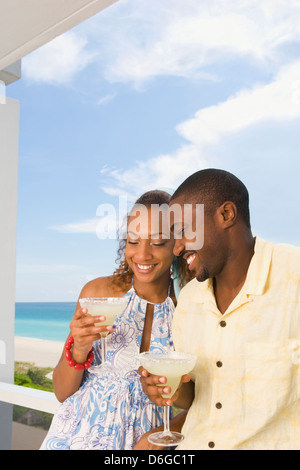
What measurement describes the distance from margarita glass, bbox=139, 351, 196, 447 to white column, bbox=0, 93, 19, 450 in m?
1.99

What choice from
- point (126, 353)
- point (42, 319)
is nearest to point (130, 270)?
point (126, 353)

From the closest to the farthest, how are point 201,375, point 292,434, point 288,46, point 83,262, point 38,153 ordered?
point 292,434 < point 201,375 < point 288,46 < point 83,262 < point 38,153

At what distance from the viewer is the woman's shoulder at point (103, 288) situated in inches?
68.3

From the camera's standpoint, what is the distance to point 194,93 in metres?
2.41

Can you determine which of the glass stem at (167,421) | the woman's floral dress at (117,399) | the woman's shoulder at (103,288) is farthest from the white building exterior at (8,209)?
the glass stem at (167,421)

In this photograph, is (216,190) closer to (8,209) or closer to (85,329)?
(85,329)

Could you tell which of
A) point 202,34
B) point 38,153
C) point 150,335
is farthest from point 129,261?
point 38,153

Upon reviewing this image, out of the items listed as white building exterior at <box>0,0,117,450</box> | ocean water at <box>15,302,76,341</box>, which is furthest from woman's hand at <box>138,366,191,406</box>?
white building exterior at <box>0,0,117,450</box>

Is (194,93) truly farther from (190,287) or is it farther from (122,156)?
(190,287)

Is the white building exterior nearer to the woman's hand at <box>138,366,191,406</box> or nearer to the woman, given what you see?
the woman

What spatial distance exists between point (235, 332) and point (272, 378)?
0.53 feet

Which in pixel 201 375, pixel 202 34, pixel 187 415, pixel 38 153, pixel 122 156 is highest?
pixel 38 153

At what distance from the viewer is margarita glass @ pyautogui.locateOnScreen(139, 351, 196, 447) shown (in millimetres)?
1242

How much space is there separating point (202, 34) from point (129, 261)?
1295mm
